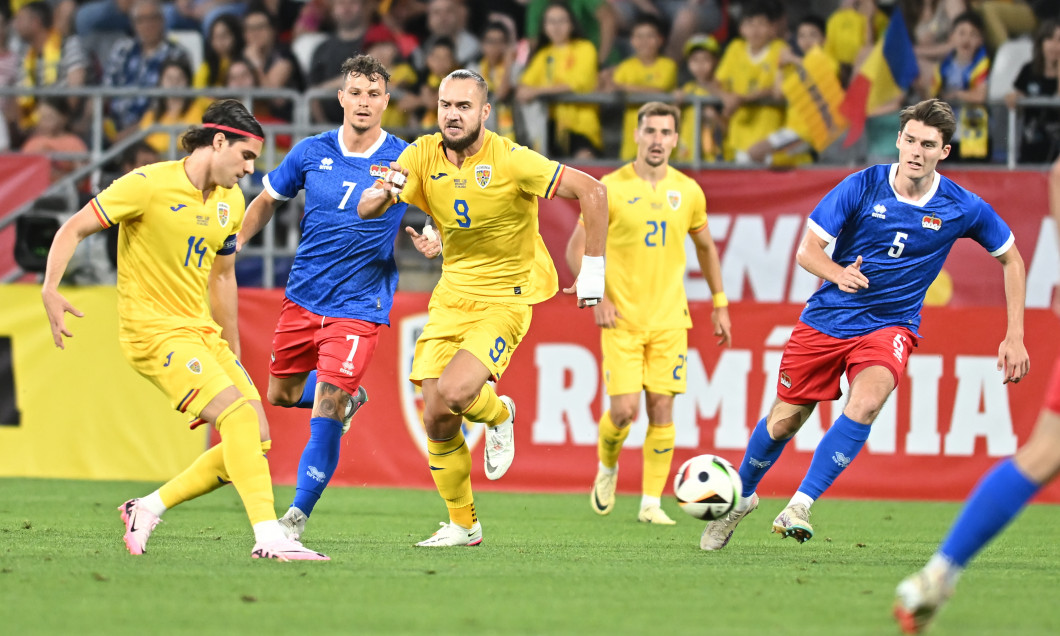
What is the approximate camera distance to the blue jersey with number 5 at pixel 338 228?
25.8ft

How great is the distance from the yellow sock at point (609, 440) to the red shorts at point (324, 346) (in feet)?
8.68

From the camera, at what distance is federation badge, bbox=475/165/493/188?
7.20 metres

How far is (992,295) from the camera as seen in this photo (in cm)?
1209

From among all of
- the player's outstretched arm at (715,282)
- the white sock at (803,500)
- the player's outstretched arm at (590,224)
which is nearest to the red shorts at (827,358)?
the white sock at (803,500)

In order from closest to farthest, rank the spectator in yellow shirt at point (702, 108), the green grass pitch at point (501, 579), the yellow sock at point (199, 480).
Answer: the green grass pitch at point (501, 579) → the yellow sock at point (199, 480) → the spectator in yellow shirt at point (702, 108)

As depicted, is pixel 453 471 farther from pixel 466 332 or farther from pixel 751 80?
pixel 751 80

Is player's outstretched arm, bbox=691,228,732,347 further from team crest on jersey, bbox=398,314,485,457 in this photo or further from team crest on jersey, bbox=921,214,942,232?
team crest on jersey, bbox=398,314,485,457

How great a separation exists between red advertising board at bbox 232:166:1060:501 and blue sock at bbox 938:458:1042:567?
22.2 ft

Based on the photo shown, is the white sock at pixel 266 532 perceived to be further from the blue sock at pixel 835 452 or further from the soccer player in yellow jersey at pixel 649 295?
the soccer player in yellow jersey at pixel 649 295

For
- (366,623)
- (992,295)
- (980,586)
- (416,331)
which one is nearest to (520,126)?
(416,331)

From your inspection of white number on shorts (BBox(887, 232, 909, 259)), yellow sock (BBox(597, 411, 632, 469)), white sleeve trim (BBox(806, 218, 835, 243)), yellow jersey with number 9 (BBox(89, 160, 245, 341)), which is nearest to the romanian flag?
yellow sock (BBox(597, 411, 632, 469))

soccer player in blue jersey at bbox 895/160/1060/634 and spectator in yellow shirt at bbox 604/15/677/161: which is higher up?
spectator in yellow shirt at bbox 604/15/677/161

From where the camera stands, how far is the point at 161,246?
687cm

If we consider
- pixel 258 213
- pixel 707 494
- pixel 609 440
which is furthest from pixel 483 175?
pixel 609 440
